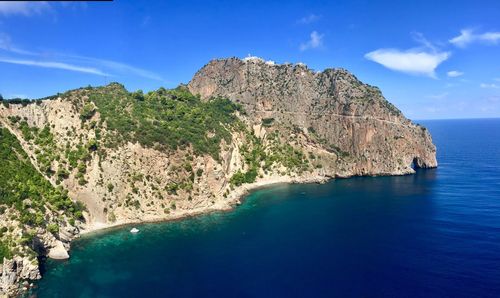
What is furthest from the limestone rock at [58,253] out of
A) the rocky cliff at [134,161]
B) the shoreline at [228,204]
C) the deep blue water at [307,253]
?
the shoreline at [228,204]

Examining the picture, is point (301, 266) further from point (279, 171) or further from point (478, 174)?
point (478, 174)

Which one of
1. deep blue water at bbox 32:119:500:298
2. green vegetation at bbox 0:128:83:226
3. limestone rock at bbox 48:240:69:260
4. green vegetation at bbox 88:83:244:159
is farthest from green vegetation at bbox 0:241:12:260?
green vegetation at bbox 88:83:244:159

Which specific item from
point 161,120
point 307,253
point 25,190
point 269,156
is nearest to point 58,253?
point 25,190

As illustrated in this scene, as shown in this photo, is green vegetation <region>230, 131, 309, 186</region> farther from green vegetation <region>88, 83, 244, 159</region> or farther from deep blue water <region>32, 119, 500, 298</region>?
deep blue water <region>32, 119, 500, 298</region>

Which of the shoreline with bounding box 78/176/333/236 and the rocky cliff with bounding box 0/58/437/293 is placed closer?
the rocky cliff with bounding box 0/58/437/293

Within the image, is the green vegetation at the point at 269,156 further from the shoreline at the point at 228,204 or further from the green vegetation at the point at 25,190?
the green vegetation at the point at 25,190

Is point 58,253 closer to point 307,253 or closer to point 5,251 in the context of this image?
point 5,251
